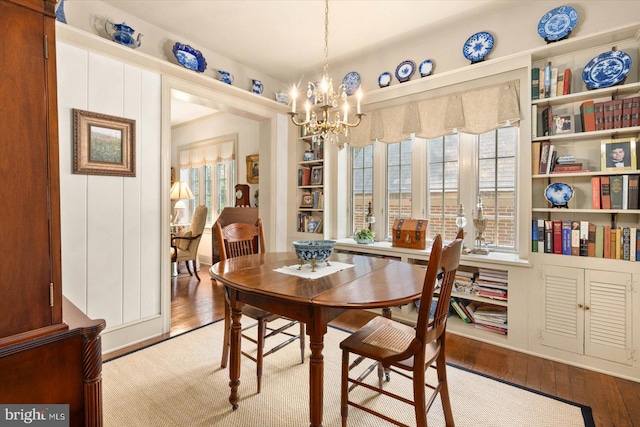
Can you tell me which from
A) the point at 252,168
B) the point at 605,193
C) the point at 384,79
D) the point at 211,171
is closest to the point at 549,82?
the point at 605,193

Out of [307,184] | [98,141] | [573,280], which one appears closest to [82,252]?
[98,141]

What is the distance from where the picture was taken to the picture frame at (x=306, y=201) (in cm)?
402

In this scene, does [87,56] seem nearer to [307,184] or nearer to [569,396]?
[307,184]

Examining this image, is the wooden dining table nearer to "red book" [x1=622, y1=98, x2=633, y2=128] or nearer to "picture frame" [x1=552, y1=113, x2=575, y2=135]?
"picture frame" [x1=552, y1=113, x2=575, y2=135]

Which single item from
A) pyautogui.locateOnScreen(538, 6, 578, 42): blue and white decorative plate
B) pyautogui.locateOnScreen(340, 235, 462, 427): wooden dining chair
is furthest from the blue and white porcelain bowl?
pyautogui.locateOnScreen(538, 6, 578, 42): blue and white decorative plate

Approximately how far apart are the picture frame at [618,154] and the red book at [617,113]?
102 mm

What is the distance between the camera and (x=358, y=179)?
12.6 ft

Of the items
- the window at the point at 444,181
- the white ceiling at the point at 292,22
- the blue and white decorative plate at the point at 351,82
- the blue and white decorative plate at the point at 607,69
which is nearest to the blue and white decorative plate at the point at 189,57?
the white ceiling at the point at 292,22

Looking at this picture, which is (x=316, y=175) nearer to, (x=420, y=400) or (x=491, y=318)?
(x=491, y=318)

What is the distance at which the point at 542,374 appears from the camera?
221cm

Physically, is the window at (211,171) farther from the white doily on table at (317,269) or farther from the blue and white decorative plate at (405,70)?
the white doily on table at (317,269)

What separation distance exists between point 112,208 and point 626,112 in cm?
385

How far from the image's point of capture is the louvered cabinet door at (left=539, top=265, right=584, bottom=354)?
7.63 feet

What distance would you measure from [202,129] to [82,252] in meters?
4.18
